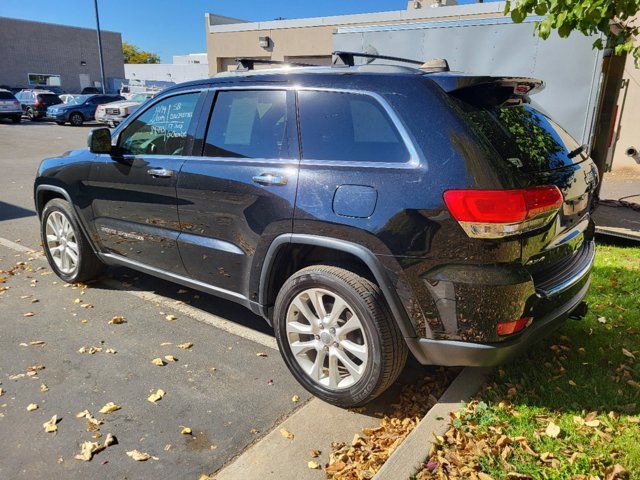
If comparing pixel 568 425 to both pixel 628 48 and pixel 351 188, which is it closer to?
pixel 351 188

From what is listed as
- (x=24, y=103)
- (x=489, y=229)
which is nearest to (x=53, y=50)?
(x=24, y=103)

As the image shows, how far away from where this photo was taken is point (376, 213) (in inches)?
105

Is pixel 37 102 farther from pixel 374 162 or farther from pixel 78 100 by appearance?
pixel 374 162

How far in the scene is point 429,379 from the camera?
11.1 feet

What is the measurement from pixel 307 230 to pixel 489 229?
3.28ft

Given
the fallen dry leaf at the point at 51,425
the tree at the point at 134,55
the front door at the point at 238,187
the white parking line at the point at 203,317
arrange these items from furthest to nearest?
the tree at the point at 134,55, the white parking line at the point at 203,317, the front door at the point at 238,187, the fallen dry leaf at the point at 51,425

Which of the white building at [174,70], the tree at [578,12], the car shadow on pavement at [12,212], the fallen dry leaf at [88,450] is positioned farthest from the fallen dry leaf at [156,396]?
the white building at [174,70]

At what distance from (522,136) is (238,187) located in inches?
67.1

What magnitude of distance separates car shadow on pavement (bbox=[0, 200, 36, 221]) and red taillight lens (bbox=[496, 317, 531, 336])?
24.9 feet

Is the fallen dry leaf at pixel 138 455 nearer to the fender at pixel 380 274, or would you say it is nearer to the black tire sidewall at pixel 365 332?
the black tire sidewall at pixel 365 332

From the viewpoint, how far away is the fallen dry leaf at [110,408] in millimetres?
3072

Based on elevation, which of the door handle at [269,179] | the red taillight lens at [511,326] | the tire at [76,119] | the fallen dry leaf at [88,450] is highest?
the door handle at [269,179]

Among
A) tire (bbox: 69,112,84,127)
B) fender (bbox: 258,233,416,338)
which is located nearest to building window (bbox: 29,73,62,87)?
tire (bbox: 69,112,84,127)

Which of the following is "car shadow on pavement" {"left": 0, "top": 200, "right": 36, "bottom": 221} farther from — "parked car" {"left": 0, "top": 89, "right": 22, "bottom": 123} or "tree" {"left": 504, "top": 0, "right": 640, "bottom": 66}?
"parked car" {"left": 0, "top": 89, "right": 22, "bottom": 123}
